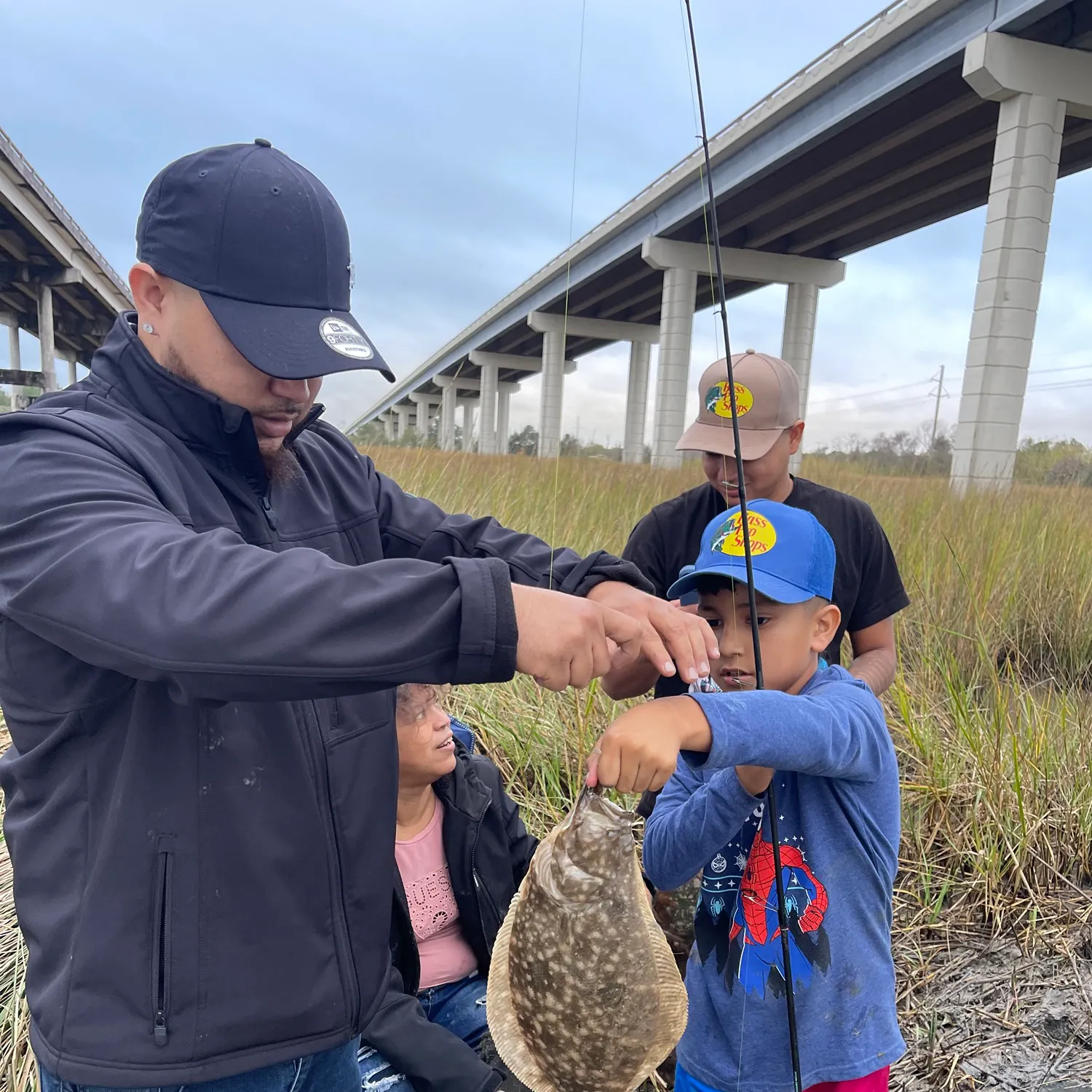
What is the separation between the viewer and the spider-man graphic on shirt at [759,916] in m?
1.69

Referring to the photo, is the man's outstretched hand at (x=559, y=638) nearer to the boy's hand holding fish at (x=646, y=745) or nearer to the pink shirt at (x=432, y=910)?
the boy's hand holding fish at (x=646, y=745)

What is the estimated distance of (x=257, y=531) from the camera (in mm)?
1433

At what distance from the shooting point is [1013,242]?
35.6 feet

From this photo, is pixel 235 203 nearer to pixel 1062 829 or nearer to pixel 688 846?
pixel 688 846

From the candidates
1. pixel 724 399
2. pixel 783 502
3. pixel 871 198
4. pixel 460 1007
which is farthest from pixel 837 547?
pixel 871 198

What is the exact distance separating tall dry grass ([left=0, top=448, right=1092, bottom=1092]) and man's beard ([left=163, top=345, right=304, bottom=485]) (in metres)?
1.76

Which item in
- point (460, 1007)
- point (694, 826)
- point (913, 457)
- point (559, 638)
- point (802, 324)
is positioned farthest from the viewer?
point (802, 324)

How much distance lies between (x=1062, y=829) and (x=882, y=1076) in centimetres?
177

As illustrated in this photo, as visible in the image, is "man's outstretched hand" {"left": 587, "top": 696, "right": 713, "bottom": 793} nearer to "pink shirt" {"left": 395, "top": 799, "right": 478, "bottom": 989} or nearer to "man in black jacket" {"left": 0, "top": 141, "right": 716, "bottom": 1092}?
"man in black jacket" {"left": 0, "top": 141, "right": 716, "bottom": 1092}

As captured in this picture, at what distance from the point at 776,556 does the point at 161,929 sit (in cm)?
137

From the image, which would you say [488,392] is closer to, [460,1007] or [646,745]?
[460,1007]

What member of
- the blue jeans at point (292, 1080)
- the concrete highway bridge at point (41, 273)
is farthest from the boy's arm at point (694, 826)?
the concrete highway bridge at point (41, 273)

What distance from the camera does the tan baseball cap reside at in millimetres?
2896

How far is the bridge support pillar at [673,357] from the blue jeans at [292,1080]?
18.0 m
